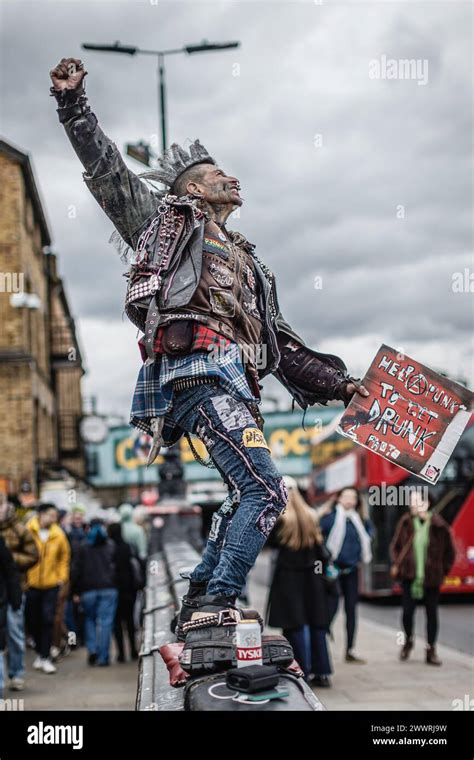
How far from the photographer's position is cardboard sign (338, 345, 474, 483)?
14.5 feet

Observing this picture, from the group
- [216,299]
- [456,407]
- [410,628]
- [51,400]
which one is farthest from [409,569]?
[51,400]

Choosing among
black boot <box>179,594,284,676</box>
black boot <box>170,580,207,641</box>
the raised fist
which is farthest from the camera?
black boot <box>170,580,207,641</box>

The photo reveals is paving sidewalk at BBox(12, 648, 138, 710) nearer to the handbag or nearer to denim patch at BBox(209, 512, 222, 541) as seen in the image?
the handbag

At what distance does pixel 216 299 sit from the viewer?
4.12 meters

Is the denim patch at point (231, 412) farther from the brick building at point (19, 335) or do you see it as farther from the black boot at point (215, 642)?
the brick building at point (19, 335)

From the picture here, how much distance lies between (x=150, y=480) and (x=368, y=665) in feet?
164

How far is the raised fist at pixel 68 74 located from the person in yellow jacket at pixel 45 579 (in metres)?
8.76

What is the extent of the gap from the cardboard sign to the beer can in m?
1.25

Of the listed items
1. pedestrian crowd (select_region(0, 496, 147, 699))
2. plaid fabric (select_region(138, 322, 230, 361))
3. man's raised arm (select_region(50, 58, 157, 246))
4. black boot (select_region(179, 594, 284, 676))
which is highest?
man's raised arm (select_region(50, 58, 157, 246))

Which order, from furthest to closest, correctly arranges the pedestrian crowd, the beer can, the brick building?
the brick building
the pedestrian crowd
the beer can

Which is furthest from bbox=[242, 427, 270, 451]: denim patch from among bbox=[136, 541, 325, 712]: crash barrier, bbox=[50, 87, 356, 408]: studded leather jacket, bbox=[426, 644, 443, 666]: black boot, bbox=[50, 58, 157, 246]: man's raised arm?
bbox=[426, 644, 443, 666]: black boot

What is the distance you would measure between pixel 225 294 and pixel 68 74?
1069 millimetres

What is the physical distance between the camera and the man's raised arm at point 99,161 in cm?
392
